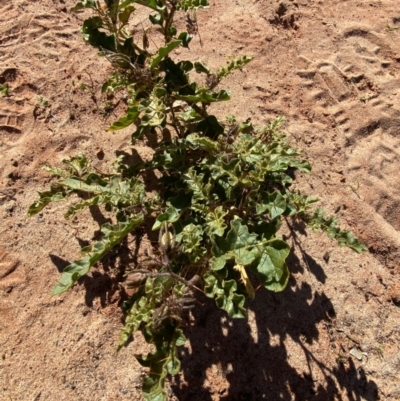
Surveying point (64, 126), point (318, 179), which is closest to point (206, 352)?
point (318, 179)

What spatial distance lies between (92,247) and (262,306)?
1.40m

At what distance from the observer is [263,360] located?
11.2ft

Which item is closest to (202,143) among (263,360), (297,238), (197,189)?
(197,189)

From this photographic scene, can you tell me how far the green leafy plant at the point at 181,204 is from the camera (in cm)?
269

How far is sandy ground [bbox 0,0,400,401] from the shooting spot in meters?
3.35

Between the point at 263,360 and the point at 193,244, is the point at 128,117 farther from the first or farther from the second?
the point at 263,360

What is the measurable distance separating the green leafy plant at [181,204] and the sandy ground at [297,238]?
0.43 meters

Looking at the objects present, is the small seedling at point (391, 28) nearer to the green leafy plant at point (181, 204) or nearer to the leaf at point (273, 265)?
the green leafy plant at point (181, 204)

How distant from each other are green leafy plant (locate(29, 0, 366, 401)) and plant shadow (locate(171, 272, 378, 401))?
1.15 feet

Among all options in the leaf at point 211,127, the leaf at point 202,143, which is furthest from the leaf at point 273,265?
the leaf at point 211,127

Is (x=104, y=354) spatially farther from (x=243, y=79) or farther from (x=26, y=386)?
(x=243, y=79)

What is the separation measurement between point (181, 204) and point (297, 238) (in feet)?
3.67

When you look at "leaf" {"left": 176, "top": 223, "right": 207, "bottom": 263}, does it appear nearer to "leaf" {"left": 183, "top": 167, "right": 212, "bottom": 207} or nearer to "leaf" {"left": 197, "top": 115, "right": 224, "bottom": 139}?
"leaf" {"left": 183, "top": 167, "right": 212, "bottom": 207}

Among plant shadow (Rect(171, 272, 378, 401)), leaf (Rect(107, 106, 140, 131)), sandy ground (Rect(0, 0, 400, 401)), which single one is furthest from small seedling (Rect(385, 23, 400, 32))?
leaf (Rect(107, 106, 140, 131))
